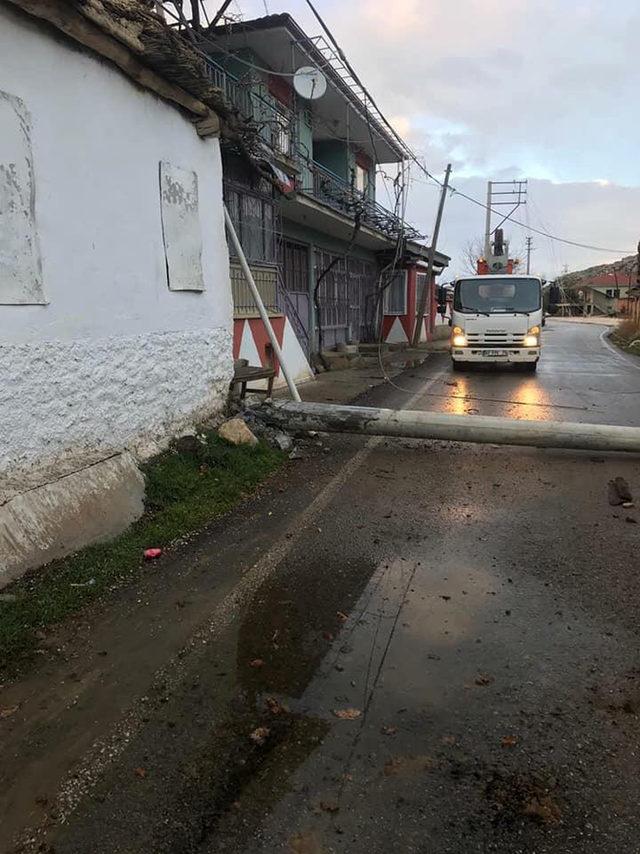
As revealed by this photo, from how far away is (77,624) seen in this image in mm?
3662

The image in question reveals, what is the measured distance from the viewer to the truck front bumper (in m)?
15.2

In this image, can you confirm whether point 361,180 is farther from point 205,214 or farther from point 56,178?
point 56,178

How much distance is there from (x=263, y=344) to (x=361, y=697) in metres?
8.41

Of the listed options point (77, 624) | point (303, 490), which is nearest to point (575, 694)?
point (77, 624)

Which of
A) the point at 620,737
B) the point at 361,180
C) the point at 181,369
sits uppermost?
the point at 361,180

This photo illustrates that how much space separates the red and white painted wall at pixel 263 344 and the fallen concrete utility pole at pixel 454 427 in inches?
98.3

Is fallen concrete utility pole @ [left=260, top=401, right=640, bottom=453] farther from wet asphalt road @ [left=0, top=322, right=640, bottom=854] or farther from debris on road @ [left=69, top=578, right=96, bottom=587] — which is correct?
debris on road @ [left=69, top=578, right=96, bottom=587]

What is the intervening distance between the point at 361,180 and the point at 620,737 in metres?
21.9

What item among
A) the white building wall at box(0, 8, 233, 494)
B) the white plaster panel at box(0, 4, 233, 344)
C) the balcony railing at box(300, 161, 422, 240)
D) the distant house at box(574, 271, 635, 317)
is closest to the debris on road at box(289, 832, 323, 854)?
the white building wall at box(0, 8, 233, 494)

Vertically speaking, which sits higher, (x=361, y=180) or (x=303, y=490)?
(x=361, y=180)

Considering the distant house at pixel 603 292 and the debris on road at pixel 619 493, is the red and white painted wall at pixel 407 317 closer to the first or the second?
the debris on road at pixel 619 493

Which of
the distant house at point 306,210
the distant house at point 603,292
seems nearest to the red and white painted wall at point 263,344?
the distant house at point 306,210

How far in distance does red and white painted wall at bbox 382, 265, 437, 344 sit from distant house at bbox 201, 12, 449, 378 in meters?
0.05

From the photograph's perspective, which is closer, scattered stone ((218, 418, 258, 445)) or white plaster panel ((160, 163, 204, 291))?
white plaster panel ((160, 163, 204, 291))
